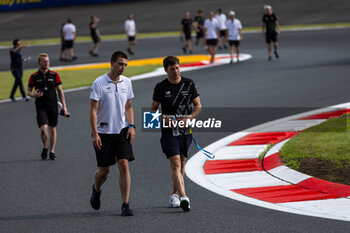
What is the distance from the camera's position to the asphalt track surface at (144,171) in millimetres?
6559

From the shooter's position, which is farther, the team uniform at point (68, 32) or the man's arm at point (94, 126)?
the team uniform at point (68, 32)

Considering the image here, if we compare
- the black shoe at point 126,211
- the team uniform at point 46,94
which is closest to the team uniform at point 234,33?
the team uniform at point 46,94

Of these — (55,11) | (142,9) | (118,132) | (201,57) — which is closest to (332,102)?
(118,132)

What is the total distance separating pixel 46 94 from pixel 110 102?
398 cm

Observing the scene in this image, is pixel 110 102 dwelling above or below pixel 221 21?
above

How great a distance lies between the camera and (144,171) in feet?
29.8

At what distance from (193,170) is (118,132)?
2166mm

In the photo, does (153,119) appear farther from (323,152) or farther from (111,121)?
(323,152)

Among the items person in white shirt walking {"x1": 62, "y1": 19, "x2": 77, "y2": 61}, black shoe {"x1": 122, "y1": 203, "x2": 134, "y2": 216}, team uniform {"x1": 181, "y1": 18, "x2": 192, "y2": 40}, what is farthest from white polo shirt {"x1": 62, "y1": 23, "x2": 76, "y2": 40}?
black shoe {"x1": 122, "y1": 203, "x2": 134, "y2": 216}

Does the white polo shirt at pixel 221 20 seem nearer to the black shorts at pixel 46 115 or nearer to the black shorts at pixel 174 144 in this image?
the black shorts at pixel 46 115

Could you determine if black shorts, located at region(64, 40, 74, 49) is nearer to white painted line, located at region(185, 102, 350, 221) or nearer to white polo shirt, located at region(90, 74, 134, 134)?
white painted line, located at region(185, 102, 350, 221)

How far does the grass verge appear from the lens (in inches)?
317

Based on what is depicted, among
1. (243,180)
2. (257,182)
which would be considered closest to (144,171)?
(243,180)

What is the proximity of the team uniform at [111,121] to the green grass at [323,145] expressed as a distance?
8.36ft
